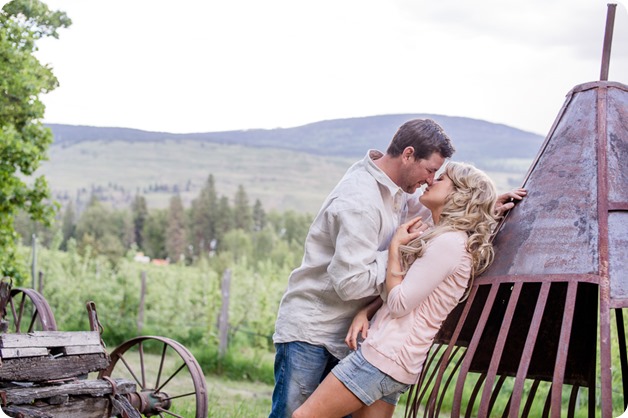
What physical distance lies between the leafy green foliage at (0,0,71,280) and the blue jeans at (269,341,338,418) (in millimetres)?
5185

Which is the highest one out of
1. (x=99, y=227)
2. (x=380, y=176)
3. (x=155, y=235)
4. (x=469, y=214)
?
(x=380, y=176)

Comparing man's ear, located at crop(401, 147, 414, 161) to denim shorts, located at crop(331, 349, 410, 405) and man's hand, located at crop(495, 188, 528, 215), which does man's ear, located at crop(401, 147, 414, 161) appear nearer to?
man's hand, located at crop(495, 188, 528, 215)

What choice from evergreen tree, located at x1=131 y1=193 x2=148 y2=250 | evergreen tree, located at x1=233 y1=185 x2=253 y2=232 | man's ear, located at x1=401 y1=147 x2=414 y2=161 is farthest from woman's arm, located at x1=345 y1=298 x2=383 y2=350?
evergreen tree, located at x1=233 y1=185 x2=253 y2=232

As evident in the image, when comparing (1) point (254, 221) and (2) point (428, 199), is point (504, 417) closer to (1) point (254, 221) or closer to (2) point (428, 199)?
Result: (2) point (428, 199)

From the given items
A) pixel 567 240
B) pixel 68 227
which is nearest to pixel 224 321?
pixel 567 240

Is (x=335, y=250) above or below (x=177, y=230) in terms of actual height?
above

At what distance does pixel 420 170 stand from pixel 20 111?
579 cm

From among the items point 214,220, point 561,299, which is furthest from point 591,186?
point 214,220

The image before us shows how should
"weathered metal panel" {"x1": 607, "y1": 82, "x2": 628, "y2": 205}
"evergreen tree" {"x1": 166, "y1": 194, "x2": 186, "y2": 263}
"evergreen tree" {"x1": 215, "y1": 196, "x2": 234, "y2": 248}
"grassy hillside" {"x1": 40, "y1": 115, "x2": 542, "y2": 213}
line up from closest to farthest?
1. "weathered metal panel" {"x1": 607, "y1": 82, "x2": 628, "y2": 205}
2. "evergreen tree" {"x1": 166, "y1": 194, "x2": 186, "y2": 263}
3. "evergreen tree" {"x1": 215, "y1": 196, "x2": 234, "y2": 248}
4. "grassy hillside" {"x1": 40, "y1": 115, "x2": 542, "y2": 213}

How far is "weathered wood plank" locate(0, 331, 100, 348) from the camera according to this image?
4145mm

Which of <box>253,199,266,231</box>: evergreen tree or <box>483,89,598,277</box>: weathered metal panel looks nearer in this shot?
<box>483,89,598,277</box>: weathered metal panel

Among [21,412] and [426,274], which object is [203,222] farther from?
[426,274]

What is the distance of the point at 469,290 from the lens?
127 inches

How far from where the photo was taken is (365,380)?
3.04m
